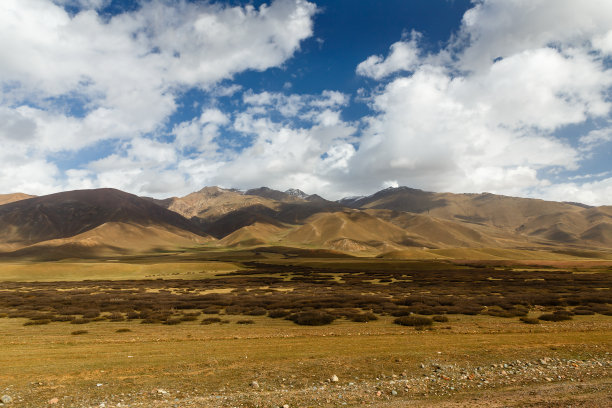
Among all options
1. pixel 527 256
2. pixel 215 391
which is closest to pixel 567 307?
pixel 215 391

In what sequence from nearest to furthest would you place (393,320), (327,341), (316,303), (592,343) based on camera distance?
(592,343) < (327,341) < (393,320) < (316,303)

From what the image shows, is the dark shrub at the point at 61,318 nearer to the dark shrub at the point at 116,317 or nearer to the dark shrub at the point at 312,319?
the dark shrub at the point at 116,317

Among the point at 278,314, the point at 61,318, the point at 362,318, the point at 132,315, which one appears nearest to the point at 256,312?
the point at 278,314

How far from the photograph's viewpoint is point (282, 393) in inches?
496

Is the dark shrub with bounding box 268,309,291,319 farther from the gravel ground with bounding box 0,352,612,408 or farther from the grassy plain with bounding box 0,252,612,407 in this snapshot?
the gravel ground with bounding box 0,352,612,408

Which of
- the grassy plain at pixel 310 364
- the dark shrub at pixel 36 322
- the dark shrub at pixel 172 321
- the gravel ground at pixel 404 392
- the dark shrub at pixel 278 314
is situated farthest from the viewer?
the dark shrub at pixel 278 314

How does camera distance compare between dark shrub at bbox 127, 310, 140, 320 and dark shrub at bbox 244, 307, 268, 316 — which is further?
dark shrub at bbox 244, 307, 268, 316

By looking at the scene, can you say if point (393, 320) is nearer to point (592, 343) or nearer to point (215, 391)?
point (592, 343)

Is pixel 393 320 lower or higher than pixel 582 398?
lower

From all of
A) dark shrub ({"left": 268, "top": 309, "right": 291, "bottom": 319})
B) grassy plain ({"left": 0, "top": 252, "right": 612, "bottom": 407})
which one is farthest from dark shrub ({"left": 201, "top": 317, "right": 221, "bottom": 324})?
dark shrub ({"left": 268, "top": 309, "right": 291, "bottom": 319})

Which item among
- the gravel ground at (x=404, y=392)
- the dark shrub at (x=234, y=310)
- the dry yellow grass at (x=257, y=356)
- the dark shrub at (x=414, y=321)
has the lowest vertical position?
the dark shrub at (x=234, y=310)

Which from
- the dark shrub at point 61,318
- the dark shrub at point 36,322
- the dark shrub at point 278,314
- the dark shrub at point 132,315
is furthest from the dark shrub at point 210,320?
the dark shrub at point 36,322

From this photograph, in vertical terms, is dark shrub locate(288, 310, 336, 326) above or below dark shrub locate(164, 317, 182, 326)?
above

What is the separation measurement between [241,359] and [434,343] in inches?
427
